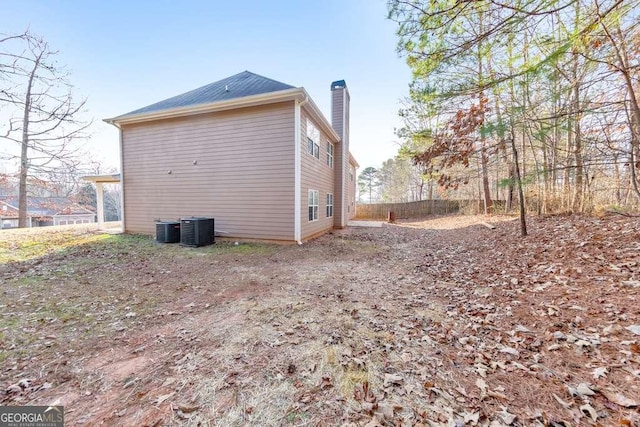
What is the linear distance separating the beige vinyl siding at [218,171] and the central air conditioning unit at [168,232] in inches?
32.3

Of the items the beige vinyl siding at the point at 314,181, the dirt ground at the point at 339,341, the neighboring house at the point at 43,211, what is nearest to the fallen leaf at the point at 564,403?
the dirt ground at the point at 339,341

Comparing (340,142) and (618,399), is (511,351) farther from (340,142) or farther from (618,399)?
(340,142)

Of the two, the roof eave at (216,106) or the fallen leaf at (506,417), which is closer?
the fallen leaf at (506,417)

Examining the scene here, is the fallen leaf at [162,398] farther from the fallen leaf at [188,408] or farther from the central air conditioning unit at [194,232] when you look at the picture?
the central air conditioning unit at [194,232]

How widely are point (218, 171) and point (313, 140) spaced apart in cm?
351

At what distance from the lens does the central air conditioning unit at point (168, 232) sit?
8047mm

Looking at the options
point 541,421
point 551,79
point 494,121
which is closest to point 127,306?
point 541,421

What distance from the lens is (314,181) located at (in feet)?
30.6

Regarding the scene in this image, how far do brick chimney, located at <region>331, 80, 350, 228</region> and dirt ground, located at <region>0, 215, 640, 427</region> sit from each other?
26.0 ft

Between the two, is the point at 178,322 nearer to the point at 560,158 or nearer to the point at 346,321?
the point at 346,321

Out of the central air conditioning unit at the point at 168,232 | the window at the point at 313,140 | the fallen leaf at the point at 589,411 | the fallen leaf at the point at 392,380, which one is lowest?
the fallen leaf at the point at 392,380

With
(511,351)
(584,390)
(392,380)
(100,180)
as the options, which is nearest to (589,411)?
(584,390)

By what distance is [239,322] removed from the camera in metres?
3.02

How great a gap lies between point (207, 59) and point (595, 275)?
13.0 meters
